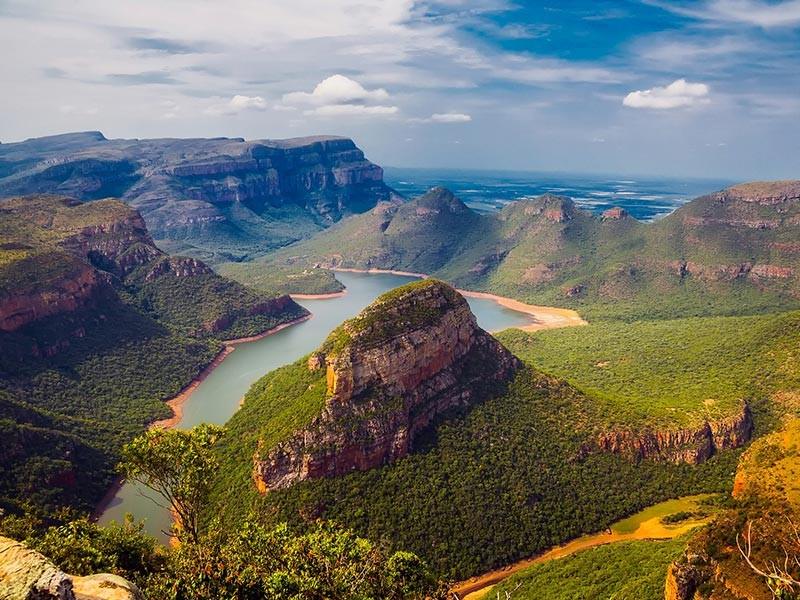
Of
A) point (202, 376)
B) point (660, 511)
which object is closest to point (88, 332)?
point (202, 376)

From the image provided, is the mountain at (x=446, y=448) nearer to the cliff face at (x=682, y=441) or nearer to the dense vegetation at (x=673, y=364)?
the cliff face at (x=682, y=441)

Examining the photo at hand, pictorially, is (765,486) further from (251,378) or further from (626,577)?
(251,378)

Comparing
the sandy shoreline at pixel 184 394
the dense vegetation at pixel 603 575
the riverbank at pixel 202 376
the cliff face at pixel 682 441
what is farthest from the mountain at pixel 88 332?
the cliff face at pixel 682 441

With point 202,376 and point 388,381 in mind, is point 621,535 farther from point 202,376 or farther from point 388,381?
point 202,376

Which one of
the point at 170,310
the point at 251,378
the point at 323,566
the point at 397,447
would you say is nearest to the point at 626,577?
the point at 397,447

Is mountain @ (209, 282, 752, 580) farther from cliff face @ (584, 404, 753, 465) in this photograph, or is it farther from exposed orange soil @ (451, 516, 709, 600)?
exposed orange soil @ (451, 516, 709, 600)

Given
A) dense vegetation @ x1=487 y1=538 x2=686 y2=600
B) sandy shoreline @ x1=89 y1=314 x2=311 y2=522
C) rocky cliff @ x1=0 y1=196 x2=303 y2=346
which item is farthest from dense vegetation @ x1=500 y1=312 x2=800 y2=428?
rocky cliff @ x1=0 y1=196 x2=303 y2=346
